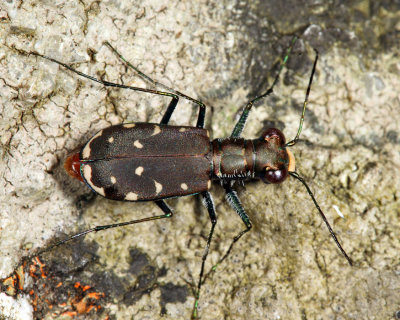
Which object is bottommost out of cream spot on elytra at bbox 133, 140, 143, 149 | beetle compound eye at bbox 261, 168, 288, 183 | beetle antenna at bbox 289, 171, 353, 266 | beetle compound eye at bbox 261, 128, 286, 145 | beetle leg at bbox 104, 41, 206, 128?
beetle antenna at bbox 289, 171, 353, 266

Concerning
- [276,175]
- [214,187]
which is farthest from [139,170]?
[276,175]

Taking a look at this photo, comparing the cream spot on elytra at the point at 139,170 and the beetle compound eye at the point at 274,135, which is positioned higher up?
the beetle compound eye at the point at 274,135

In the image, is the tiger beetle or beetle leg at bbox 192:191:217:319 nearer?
the tiger beetle

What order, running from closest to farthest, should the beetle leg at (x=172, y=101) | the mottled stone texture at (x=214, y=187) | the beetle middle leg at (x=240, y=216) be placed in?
the mottled stone texture at (x=214, y=187) → the beetle middle leg at (x=240, y=216) → the beetle leg at (x=172, y=101)

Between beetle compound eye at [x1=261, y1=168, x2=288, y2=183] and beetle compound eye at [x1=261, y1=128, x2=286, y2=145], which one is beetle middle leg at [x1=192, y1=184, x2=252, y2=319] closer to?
beetle compound eye at [x1=261, y1=168, x2=288, y2=183]

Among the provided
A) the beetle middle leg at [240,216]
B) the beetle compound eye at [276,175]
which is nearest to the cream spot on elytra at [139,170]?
the beetle middle leg at [240,216]

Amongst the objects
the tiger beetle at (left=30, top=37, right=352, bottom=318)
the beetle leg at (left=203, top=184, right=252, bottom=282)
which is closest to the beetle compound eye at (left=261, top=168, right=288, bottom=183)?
the tiger beetle at (left=30, top=37, right=352, bottom=318)

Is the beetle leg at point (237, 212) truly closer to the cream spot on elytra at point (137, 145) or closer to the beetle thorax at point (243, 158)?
the beetle thorax at point (243, 158)

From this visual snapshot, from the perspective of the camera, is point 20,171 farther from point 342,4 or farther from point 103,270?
point 342,4
